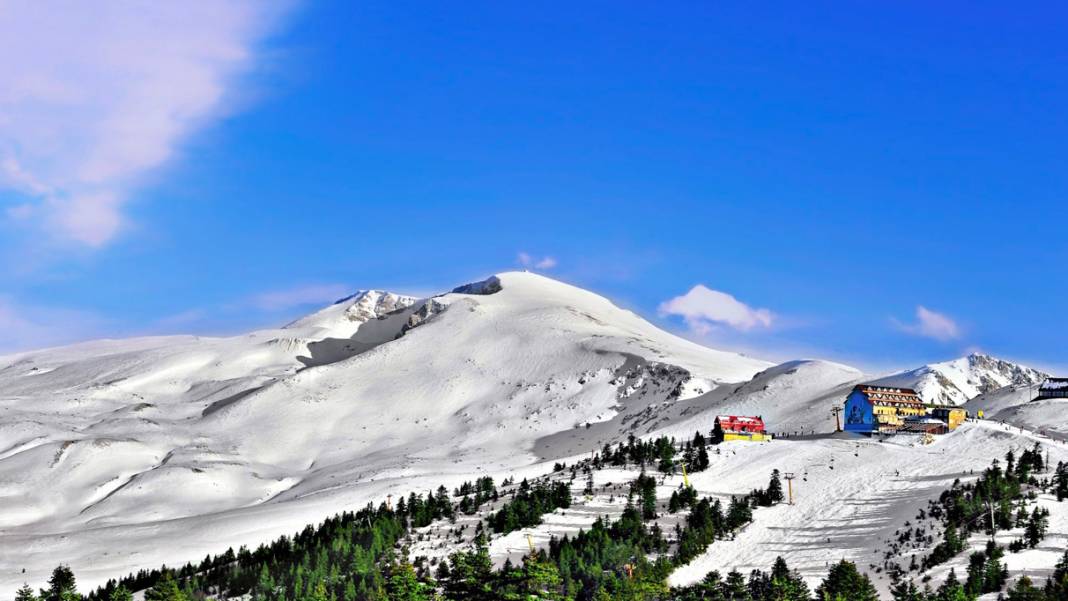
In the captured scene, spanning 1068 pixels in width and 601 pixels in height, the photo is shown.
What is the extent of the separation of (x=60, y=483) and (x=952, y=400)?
134171 millimetres

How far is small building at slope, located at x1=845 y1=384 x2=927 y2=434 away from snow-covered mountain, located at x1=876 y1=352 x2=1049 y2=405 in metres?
36.0

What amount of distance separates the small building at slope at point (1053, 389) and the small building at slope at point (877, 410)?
1968 centimetres

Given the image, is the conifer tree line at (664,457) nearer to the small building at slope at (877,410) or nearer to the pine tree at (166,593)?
the small building at slope at (877,410)

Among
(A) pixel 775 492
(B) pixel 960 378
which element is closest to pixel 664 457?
(A) pixel 775 492

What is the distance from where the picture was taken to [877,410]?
12531 cm

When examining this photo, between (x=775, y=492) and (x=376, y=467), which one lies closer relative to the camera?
(x=775, y=492)

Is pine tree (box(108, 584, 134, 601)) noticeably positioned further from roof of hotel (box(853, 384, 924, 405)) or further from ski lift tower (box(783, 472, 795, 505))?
roof of hotel (box(853, 384, 924, 405))

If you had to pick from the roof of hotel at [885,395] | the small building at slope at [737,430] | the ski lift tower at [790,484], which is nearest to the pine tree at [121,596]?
the ski lift tower at [790,484]

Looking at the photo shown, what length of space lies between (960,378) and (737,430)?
221ft

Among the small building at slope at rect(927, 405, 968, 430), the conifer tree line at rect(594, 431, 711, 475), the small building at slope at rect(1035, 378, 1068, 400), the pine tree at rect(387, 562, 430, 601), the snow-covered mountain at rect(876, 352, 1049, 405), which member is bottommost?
the pine tree at rect(387, 562, 430, 601)

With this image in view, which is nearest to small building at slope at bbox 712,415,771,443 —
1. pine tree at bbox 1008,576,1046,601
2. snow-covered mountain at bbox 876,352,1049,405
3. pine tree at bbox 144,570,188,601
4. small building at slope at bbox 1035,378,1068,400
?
small building at slope at bbox 1035,378,1068,400

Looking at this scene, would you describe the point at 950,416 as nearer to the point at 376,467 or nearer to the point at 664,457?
the point at 664,457

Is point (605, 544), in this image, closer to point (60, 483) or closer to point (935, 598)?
point (935, 598)

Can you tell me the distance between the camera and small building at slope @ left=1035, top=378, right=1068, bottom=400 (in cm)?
13775
